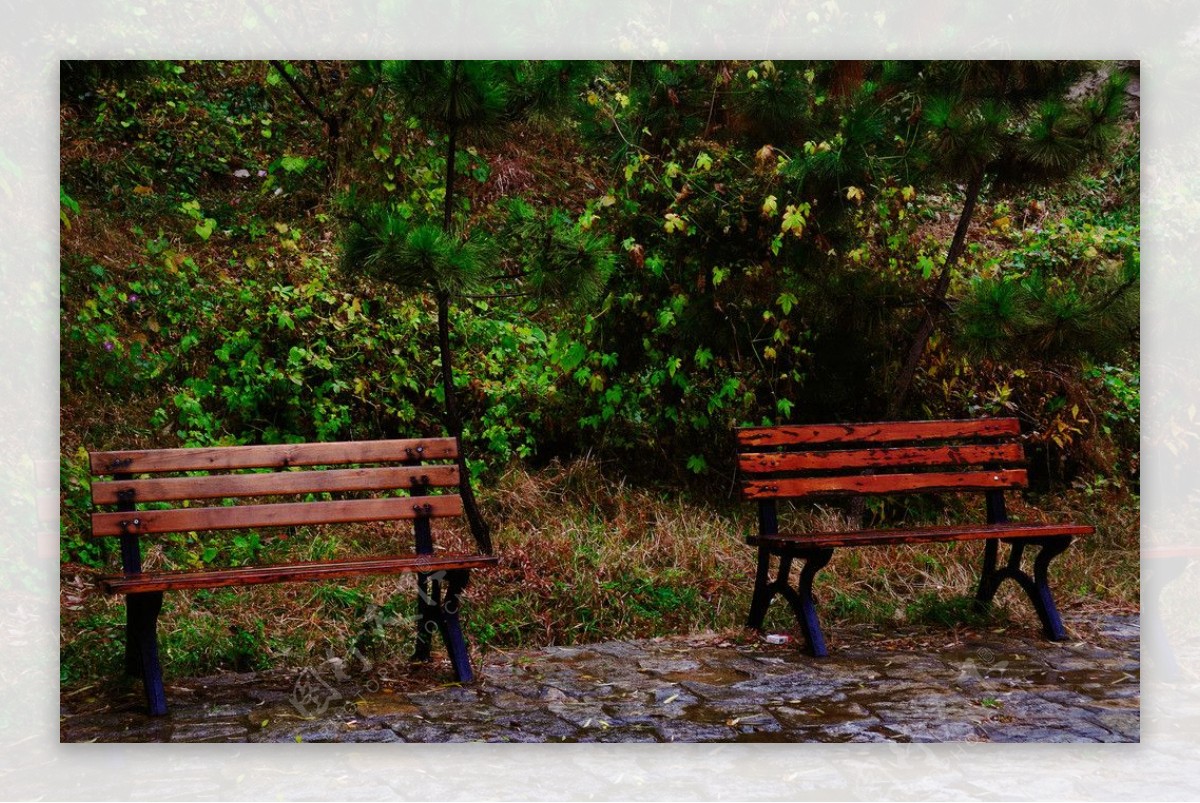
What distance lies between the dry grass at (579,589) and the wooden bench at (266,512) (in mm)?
430

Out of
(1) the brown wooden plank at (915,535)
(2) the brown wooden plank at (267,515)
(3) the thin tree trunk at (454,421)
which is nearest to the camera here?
(2) the brown wooden plank at (267,515)

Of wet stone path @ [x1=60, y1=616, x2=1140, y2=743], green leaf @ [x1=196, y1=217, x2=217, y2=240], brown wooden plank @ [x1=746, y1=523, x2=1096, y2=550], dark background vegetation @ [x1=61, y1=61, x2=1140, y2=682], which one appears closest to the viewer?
wet stone path @ [x1=60, y1=616, x2=1140, y2=743]

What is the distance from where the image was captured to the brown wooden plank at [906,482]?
4.95m

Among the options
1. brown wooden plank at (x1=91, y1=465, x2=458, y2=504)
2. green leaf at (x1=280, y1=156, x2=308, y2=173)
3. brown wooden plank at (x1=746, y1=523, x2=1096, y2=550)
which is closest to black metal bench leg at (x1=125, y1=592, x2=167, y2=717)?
brown wooden plank at (x1=91, y1=465, x2=458, y2=504)

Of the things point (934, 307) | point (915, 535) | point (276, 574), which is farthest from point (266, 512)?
point (934, 307)

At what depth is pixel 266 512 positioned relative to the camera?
4203mm

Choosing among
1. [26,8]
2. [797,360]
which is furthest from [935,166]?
[26,8]

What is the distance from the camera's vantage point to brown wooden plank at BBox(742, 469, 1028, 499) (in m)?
4.95

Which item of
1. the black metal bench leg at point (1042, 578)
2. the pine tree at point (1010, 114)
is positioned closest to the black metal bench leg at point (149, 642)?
the black metal bench leg at point (1042, 578)

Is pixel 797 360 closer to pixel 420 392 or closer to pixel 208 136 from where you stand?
pixel 420 392

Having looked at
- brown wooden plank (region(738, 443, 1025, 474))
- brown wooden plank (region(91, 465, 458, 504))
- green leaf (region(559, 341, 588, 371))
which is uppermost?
green leaf (region(559, 341, 588, 371))

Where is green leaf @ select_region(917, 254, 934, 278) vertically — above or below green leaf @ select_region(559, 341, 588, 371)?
above

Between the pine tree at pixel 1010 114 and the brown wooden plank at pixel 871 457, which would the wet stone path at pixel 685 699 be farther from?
the pine tree at pixel 1010 114

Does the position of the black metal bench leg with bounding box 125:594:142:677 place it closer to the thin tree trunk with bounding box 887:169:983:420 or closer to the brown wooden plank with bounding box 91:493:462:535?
the brown wooden plank with bounding box 91:493:462:535
